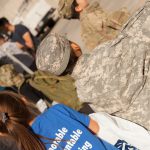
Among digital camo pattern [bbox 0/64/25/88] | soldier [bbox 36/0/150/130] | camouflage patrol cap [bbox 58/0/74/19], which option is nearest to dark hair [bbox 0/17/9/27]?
digital camo pattern [bbox 0/64/25/88]

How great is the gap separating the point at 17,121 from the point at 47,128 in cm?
13

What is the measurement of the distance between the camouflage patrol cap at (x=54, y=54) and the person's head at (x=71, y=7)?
173mm

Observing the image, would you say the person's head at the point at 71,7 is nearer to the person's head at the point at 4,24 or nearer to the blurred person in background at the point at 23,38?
the blurred person in background at the point at 23,38

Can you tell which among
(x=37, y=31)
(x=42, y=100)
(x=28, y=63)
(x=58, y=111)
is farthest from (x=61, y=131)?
(x=37, y=31)

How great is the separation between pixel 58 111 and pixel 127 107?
292 millimetres

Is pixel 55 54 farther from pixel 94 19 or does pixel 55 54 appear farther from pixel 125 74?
pixel 125 74

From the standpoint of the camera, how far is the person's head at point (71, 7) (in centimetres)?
305

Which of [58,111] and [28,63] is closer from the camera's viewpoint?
[58,111]

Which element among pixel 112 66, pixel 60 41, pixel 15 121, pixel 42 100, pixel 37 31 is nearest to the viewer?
pixel 15 121

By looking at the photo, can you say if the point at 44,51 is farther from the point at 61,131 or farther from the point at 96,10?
the point at 61,131

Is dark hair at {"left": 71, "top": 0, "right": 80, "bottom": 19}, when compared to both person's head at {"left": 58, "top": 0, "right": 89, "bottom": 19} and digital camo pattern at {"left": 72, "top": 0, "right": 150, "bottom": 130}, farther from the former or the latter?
digital camo pattern at {"left": 72, "top": 0, "right": 150, "bottom": 130}

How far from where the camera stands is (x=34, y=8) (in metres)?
6.25

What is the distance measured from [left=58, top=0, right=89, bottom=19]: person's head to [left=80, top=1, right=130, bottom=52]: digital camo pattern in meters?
0.04

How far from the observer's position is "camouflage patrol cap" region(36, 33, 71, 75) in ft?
9.90
